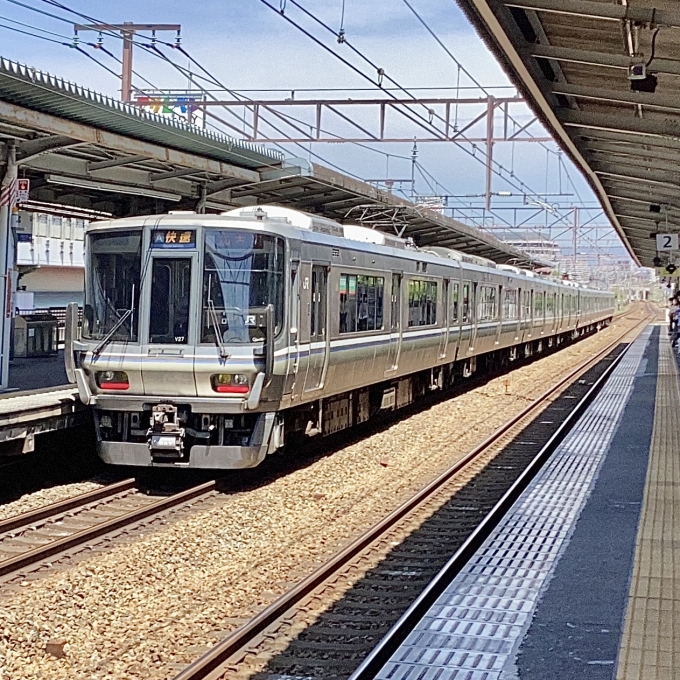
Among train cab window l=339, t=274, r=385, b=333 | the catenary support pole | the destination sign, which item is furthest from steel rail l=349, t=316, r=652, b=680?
the catenary support pole

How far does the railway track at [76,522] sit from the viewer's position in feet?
23.5

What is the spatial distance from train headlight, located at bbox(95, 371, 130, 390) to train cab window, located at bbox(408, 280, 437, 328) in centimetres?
590

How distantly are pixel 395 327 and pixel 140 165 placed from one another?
4.02 metres

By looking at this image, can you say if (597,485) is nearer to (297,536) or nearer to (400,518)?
(400,518)

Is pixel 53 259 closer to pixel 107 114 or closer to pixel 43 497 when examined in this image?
pixel 107 114

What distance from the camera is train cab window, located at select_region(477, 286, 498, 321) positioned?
20141mm

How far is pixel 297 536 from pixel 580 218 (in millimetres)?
43836

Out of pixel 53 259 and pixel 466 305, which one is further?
pixel 53 259

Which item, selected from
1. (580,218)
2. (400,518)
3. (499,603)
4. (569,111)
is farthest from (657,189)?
(580,218)

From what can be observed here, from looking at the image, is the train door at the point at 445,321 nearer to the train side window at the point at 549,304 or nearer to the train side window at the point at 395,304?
the train side window at the point at 395,304

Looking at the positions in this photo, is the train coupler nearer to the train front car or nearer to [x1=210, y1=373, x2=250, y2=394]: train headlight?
the train front car

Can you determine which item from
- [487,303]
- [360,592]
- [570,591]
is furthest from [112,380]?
[487,303]

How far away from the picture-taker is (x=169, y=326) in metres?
9.49

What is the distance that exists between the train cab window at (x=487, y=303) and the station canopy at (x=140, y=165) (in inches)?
76.6
